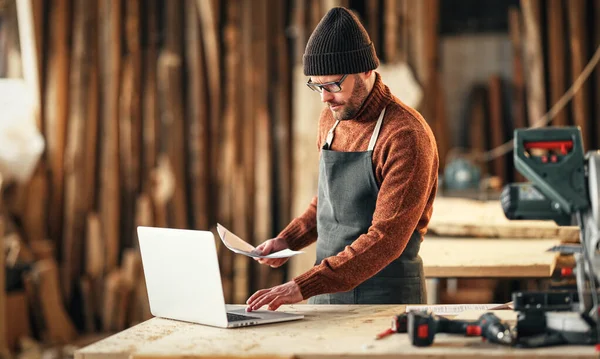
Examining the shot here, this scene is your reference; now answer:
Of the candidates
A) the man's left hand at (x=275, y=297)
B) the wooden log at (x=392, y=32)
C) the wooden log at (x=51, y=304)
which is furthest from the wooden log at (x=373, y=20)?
the man's left hand at (x=275, y=297)

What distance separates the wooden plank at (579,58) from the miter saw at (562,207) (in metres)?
4.89

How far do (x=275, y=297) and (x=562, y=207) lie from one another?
1097 millimetres

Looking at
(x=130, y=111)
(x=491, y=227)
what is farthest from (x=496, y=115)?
(x=130, y=111)

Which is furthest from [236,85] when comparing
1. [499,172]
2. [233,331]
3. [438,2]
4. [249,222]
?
[233,331]

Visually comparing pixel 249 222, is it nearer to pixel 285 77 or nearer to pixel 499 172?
pixel 285 77

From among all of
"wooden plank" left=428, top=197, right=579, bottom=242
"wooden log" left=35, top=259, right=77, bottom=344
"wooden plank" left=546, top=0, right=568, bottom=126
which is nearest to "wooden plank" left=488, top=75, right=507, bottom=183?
"wooden plank" left=546, top=0, right=568, bottom=126

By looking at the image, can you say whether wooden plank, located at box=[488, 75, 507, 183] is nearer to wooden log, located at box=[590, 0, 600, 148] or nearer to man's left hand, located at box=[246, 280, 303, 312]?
wooden log, located at box=[590, 0, 600, 148]

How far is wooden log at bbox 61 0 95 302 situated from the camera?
311 inches

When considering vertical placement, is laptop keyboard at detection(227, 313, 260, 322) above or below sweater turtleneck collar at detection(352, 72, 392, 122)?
below

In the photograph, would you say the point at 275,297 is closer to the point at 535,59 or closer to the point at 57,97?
the point at 535,59

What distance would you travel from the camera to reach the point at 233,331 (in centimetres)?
293

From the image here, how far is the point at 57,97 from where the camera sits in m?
7.93

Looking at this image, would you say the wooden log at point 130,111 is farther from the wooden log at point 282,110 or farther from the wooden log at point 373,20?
the wooden log at point 373,20

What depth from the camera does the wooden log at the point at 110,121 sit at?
791cm
